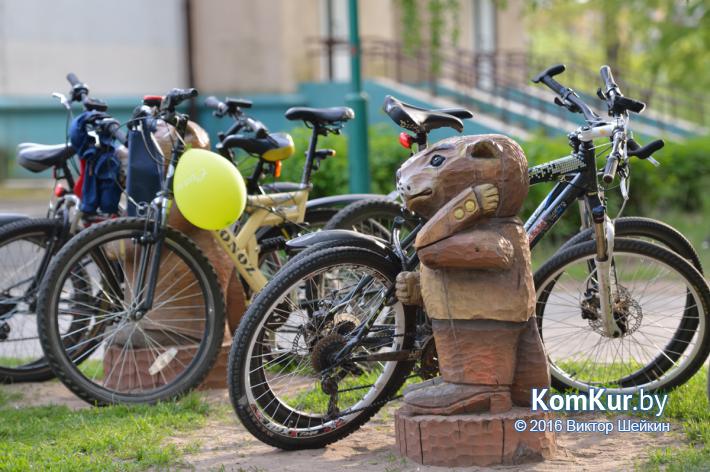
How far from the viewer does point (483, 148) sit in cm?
403

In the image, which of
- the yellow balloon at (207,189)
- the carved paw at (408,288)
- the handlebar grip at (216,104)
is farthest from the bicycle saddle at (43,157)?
the carved paw at (408,288)

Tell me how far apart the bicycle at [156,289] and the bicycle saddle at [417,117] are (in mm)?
1194

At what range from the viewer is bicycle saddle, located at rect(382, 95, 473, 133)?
4.40m

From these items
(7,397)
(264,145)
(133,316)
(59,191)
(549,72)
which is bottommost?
(7,397)

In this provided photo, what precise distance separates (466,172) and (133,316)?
203cm

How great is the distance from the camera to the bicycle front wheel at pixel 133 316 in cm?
505

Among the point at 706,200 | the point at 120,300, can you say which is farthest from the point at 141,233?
the point at 706,200

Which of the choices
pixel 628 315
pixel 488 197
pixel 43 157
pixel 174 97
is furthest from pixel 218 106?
pixel 628 315

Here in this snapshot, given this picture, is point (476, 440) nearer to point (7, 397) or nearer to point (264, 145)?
point (264, 145)

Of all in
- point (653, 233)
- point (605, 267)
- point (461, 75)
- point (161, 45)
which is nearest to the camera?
point (605, 267)

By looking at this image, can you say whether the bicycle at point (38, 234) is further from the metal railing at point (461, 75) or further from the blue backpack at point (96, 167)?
the metal railing at point (461, 75)

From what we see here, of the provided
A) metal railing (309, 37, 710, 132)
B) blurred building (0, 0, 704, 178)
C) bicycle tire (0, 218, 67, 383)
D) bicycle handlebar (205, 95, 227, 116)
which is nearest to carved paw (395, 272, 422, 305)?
bicycle handlebar (205, 95, 227, 116)

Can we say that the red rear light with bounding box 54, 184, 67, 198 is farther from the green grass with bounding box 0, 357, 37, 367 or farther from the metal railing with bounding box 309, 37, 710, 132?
the metal railing with bounding box 309, 37, 710, 132

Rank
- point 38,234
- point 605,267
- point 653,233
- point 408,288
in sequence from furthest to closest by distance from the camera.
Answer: point 38,234 → point 653,233 → point 605,267 → point 408,288
